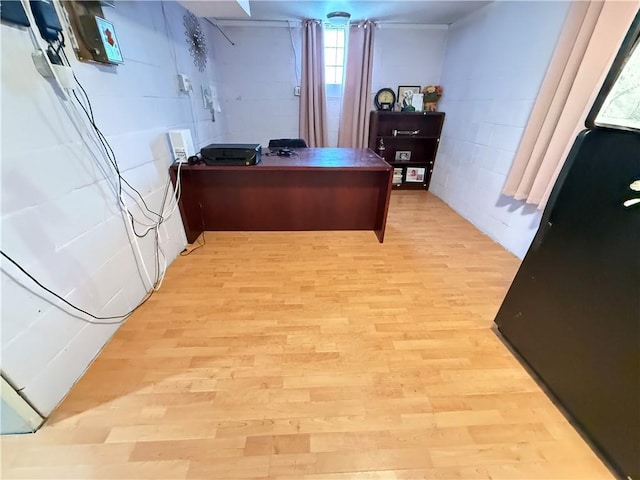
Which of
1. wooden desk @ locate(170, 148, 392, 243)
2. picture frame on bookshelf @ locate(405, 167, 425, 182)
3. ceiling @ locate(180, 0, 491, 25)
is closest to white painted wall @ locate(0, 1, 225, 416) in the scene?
wooden desk @ locate(170, 148, 392, 243)

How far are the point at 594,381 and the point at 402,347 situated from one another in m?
0.72

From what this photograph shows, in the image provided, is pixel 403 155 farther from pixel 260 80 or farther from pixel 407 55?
pixel 260 80

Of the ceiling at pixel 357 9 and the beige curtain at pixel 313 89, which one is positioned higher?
the ceiling at pixel 357 9

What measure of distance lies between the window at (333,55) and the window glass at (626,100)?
3184 mm

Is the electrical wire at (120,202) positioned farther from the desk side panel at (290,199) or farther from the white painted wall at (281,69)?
the white painted wall at (281,69)

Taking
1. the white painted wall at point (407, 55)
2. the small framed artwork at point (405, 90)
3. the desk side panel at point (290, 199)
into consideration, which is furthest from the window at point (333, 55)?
the desk side panel at point (290, 199)

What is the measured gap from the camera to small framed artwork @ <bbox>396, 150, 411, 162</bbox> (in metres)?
3.77

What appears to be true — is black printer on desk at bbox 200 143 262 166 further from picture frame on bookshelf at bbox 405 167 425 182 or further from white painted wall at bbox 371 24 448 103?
picture frame on bookshelf at bbox 405 167 425 182

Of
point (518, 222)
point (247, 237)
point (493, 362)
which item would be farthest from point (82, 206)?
point (518, 222)

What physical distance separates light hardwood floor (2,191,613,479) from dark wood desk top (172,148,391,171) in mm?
842

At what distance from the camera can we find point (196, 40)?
2.62 meters

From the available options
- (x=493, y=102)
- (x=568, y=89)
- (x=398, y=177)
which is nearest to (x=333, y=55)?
(x=398, y=177)

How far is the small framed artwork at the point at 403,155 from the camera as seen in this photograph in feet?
12.4

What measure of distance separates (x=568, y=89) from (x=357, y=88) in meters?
2.26
